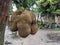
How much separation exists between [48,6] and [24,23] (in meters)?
12.2

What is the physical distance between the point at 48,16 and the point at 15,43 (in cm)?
625

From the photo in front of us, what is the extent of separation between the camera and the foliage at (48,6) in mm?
13242

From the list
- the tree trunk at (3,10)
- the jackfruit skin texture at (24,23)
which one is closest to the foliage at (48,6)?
the jackfruit skin texture at (24,23)

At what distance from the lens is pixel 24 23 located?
4.70 ft

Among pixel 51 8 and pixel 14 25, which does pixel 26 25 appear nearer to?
pixel 14 25

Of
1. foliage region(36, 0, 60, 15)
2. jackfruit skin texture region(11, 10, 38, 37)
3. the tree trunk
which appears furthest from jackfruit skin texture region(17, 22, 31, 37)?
foliage region(36, 0, 60, 15)

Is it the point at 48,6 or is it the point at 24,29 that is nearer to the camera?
the point at 24,29

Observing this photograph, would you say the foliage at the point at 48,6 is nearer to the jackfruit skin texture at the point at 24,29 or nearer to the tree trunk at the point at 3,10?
the jackfruit skin texture at the point at 24,29

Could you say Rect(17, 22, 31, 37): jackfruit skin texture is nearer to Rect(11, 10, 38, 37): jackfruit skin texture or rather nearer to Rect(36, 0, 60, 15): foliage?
Rect(11, 10, 38, 37): jackfruit skin texture

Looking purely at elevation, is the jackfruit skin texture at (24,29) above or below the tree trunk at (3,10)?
below

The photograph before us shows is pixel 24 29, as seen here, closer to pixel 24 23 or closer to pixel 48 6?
pixel 24 23

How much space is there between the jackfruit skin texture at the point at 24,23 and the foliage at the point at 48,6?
11.7 m

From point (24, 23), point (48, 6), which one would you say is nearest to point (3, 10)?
point (24, 23)

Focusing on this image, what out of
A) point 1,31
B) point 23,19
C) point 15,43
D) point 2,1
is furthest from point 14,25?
point 15,43
